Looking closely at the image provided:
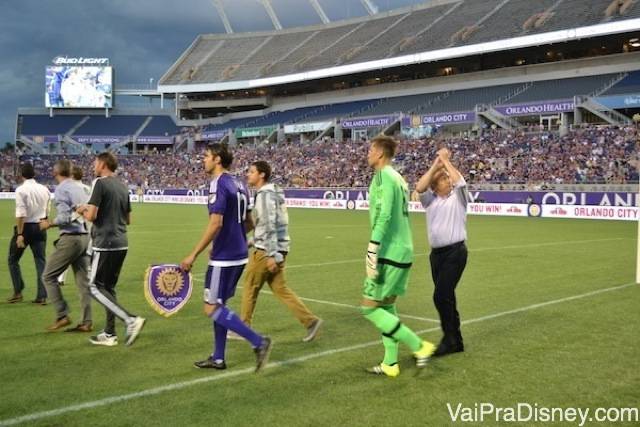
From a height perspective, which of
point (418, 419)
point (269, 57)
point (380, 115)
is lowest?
point (418, 419)

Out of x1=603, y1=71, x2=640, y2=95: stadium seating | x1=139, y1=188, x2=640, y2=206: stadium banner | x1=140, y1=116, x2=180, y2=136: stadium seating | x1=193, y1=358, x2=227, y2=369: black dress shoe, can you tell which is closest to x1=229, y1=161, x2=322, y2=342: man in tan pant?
x1=193, y1=358, x2=227, y2=369: black dress shoe

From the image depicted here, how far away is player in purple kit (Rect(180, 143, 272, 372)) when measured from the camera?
607 cm

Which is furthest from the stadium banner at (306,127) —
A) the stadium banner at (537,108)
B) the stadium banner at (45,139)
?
the stadium banner at (45,139)

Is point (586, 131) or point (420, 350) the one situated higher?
point (586, 131)

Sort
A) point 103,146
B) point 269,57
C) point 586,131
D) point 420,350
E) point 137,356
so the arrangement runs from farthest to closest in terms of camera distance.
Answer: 1. point 103,146
2. point 269,57
3. point 586,131
4. point 137,356
5. point 420,350

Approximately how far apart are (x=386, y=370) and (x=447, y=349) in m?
1.09

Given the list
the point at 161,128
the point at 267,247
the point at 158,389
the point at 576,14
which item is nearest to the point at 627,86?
the point at 576,14

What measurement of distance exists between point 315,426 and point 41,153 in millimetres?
82821

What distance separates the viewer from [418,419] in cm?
495

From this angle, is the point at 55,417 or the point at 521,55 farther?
the point at 521,55

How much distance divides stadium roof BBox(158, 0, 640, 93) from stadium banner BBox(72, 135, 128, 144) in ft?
30.2

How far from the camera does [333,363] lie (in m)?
6.52

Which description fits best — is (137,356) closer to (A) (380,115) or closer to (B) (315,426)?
(B) (315,426)

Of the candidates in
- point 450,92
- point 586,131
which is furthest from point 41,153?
point 586,131
